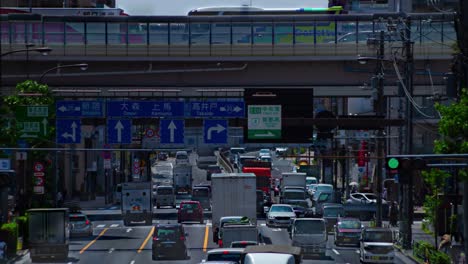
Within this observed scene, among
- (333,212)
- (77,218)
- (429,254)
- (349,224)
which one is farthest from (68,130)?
(429,254)

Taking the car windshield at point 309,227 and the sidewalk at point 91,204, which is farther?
the sidewalk at point 91,204

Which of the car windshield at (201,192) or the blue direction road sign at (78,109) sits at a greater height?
the blue direction road sign at (78,109)

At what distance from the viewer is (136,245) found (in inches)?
2098

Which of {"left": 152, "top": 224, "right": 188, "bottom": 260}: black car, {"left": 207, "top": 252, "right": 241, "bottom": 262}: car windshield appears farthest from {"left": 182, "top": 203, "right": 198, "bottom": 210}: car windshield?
{"left": 207, "top": 252, "right": 241, "bottom": 262}: car windshield

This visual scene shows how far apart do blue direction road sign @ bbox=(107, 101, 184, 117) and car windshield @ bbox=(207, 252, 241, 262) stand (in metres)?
19.7

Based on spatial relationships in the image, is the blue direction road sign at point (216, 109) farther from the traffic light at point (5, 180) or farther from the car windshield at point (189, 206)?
the car windshield at point (189, 206)

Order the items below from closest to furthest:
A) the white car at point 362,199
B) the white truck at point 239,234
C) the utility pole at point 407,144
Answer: the white truck at point 239,234, the utility pole at point 407,144, the white car at point 362,199

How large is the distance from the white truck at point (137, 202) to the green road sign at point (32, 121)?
16.8 meters

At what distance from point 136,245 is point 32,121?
905cm

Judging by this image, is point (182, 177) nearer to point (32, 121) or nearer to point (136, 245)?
point (136, 245)

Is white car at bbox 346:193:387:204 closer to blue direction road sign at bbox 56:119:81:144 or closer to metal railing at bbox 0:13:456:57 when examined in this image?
metal railing at bbox 0:13:456:57

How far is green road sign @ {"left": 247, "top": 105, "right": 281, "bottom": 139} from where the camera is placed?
1946 inches

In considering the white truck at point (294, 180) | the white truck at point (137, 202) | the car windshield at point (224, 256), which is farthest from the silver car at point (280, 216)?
the car windshield at point (224, 256)

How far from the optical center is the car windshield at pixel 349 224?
5400 centimetres
